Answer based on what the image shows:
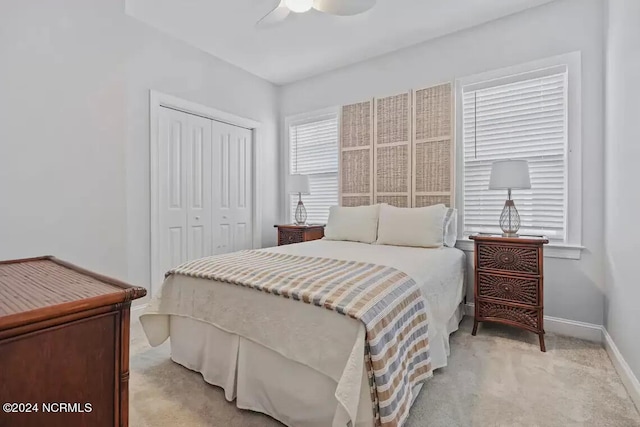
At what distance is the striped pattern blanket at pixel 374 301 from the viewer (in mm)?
1262

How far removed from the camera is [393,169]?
140 inches

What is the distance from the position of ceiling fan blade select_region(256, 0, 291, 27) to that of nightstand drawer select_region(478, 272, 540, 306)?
2.53m

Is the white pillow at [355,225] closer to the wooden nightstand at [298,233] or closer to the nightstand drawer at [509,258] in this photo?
the wooden nightstand at [298,233]

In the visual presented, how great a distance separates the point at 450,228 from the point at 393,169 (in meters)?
0.94

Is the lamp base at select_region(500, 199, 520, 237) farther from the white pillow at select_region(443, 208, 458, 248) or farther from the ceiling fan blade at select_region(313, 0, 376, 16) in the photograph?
the ceiling fan blade at select_region(313, 0, 376, 16)

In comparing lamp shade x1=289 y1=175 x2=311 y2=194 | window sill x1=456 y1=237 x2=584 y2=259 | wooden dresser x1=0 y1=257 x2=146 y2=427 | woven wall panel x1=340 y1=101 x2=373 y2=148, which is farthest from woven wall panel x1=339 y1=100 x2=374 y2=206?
wooden dresser x1=0 y1=257 x2=146 y2=427

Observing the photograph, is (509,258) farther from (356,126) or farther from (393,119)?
(356,126)

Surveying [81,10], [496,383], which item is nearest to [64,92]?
[81,10]

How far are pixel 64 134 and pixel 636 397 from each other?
13.4ft

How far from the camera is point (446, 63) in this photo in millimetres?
3232

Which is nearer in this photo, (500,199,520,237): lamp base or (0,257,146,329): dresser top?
(0,257,146,329): dresser top

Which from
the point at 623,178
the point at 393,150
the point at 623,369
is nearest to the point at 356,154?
the point at 393,150

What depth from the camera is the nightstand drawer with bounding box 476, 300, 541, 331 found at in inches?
95.6

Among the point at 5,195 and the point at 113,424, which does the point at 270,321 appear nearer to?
the point at 113,424
